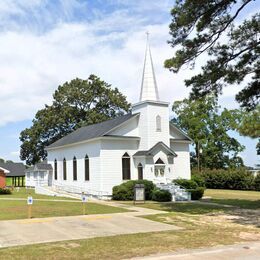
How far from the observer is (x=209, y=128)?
207 ft

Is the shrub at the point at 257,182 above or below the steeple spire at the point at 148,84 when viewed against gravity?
below

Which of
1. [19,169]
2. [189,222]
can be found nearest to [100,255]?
[189,222]

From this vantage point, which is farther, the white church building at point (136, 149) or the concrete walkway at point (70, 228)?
the white church building at point (136, 149)

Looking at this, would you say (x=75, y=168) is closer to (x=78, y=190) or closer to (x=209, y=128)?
(x=78, y=190)

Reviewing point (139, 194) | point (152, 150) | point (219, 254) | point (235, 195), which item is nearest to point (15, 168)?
point (152, 150)

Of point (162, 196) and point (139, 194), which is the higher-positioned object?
point (139, 194)

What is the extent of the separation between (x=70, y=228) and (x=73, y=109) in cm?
4803

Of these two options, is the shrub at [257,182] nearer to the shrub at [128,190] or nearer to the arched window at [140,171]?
the arched window at [140,171]

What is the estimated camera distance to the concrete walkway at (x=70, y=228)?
12656mm

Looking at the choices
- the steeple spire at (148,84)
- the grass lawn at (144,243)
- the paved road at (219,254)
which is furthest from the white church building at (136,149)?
the paved road at (219,254)

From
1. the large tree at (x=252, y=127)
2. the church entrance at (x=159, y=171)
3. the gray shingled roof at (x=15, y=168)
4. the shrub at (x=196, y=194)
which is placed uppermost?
the large tree at (x=252, y=127)

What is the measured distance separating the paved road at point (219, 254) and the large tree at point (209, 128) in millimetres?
51438

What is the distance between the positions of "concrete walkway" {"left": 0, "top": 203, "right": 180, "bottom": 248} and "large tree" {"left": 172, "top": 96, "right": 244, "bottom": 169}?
45.1 metres

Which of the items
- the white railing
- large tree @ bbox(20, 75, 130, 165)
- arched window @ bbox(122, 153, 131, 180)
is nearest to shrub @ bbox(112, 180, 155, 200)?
the white railing
